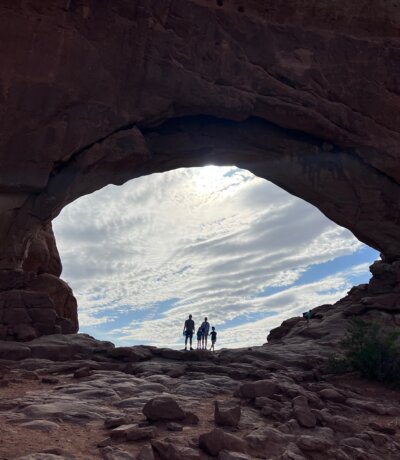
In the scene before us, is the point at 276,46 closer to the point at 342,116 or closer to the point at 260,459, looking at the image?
the point at 342,116

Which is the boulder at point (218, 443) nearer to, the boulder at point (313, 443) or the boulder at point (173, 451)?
the boulder at point (173, 451)

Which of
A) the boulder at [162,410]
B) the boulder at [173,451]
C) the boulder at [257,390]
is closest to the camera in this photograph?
the boulder at [173,451]

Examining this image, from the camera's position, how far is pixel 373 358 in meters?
13.7

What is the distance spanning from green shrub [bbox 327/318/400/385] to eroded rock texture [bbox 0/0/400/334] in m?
8.61

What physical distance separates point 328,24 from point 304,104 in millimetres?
3791

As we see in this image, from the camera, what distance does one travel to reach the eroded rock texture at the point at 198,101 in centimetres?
1742

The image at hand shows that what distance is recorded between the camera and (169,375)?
41.5 feet

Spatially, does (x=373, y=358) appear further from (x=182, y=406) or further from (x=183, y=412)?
(x=183, y=412)

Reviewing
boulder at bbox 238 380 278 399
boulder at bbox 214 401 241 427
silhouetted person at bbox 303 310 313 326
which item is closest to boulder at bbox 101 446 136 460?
boulder at bbox 214 401 241 427

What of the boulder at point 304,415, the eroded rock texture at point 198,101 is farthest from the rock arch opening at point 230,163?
the boulder at point 304,415

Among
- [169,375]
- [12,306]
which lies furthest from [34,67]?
[169,375]

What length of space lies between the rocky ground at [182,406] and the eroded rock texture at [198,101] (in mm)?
4185

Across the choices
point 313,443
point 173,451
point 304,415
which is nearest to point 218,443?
point 173,451

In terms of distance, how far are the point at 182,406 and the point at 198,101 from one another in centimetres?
1308
